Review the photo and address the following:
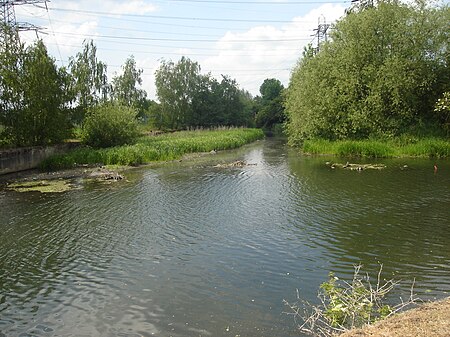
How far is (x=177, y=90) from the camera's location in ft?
261

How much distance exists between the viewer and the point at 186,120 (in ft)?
265

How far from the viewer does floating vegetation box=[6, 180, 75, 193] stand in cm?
2477

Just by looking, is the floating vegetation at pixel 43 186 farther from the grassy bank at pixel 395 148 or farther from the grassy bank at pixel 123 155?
the grassy bank at pixel 395 148

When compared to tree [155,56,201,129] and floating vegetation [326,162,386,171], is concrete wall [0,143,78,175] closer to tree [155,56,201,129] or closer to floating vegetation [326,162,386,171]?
floating vegetation [326,162,386,171]

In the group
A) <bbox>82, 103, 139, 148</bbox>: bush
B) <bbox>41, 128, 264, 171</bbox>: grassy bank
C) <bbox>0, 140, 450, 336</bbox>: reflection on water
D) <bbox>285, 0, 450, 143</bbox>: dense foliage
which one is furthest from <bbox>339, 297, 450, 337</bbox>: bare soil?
<bbox>82, 103, 139, 148</bbox>: bush

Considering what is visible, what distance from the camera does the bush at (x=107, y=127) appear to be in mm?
40719

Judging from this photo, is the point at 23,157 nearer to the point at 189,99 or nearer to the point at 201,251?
the point at 201,251

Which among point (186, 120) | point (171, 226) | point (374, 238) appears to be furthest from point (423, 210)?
point (186, 120)

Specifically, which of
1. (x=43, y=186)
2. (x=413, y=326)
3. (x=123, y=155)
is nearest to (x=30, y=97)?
(x=123, y=155)

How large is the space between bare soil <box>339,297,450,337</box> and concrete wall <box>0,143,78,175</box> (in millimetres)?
31439

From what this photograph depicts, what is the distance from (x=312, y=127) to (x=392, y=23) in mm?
12825

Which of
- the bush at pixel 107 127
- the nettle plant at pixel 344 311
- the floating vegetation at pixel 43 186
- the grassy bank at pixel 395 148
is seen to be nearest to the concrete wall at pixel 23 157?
the bush at pixel 107 127

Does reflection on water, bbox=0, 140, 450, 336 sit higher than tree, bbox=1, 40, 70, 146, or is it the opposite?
tree, bbox=1, 40, 70, 146

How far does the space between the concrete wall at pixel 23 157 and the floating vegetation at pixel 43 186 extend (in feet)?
15.1
